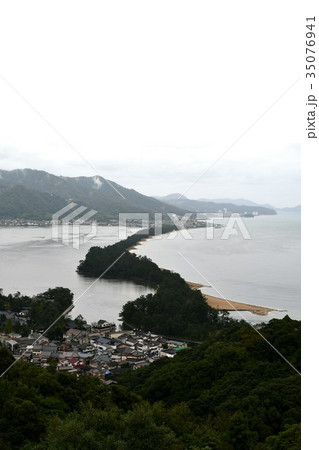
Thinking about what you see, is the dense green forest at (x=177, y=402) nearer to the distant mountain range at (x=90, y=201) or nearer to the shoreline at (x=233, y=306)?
the shoreline at (x=233, y=306)

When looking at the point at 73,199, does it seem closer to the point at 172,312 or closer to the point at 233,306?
the point at 233,306

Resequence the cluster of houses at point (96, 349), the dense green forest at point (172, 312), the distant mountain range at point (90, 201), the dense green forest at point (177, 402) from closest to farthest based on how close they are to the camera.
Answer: the dense green forest at point (177, 402) < the cluster of houses at point (96, 349) < the dense green forest at point (172, 312) < the distant mountain range at point (90, 201)

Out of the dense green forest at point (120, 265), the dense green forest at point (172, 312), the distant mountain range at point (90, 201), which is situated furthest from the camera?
the distant mountain range at point (90, 201)

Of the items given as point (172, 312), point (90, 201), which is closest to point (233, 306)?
point (172, 312)

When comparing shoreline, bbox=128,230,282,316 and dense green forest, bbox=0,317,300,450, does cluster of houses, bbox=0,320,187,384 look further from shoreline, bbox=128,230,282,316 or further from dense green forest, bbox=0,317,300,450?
shoreline, bbox=128,230,282,316

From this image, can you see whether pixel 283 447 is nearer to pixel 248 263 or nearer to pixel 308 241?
pixel 308 241

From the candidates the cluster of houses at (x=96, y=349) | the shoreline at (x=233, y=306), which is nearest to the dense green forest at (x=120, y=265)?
the shoreline at (x=233, y=306)

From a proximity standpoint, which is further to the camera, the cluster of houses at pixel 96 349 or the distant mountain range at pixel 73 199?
the distant mountain range at pixel 73 199
